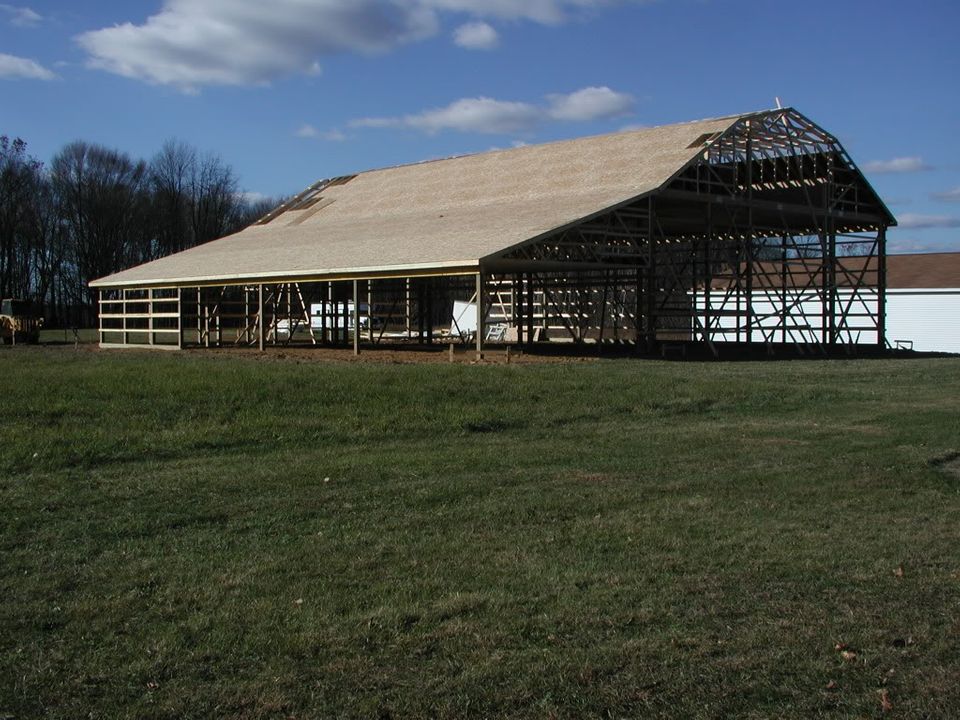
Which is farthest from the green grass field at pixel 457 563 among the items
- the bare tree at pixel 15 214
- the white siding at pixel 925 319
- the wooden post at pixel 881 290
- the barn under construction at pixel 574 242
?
the bare tree at pixel 15 214

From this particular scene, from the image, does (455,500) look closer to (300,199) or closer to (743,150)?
(743,150)

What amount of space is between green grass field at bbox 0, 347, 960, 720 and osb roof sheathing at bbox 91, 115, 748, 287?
1237 cm

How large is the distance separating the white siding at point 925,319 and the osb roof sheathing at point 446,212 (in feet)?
52.0

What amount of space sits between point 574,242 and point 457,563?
69.3 feet

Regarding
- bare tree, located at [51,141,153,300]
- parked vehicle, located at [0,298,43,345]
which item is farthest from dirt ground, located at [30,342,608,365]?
bare tree, located at [51,141,153,300]

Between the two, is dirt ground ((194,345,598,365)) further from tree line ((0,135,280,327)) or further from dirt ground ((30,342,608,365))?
tree line ((0,135,280,327))

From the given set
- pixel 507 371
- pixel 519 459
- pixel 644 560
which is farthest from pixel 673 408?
pixel 644 560

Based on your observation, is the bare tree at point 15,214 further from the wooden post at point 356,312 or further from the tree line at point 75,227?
the wooden post at point 356,312

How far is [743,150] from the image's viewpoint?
105 ft

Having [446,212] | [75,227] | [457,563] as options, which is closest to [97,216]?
[75,227]

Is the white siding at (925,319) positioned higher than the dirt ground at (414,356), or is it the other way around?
the white siding at (925,319)

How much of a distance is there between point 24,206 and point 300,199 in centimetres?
2895

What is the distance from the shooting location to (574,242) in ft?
89.7

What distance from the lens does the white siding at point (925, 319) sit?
42.7 metres
